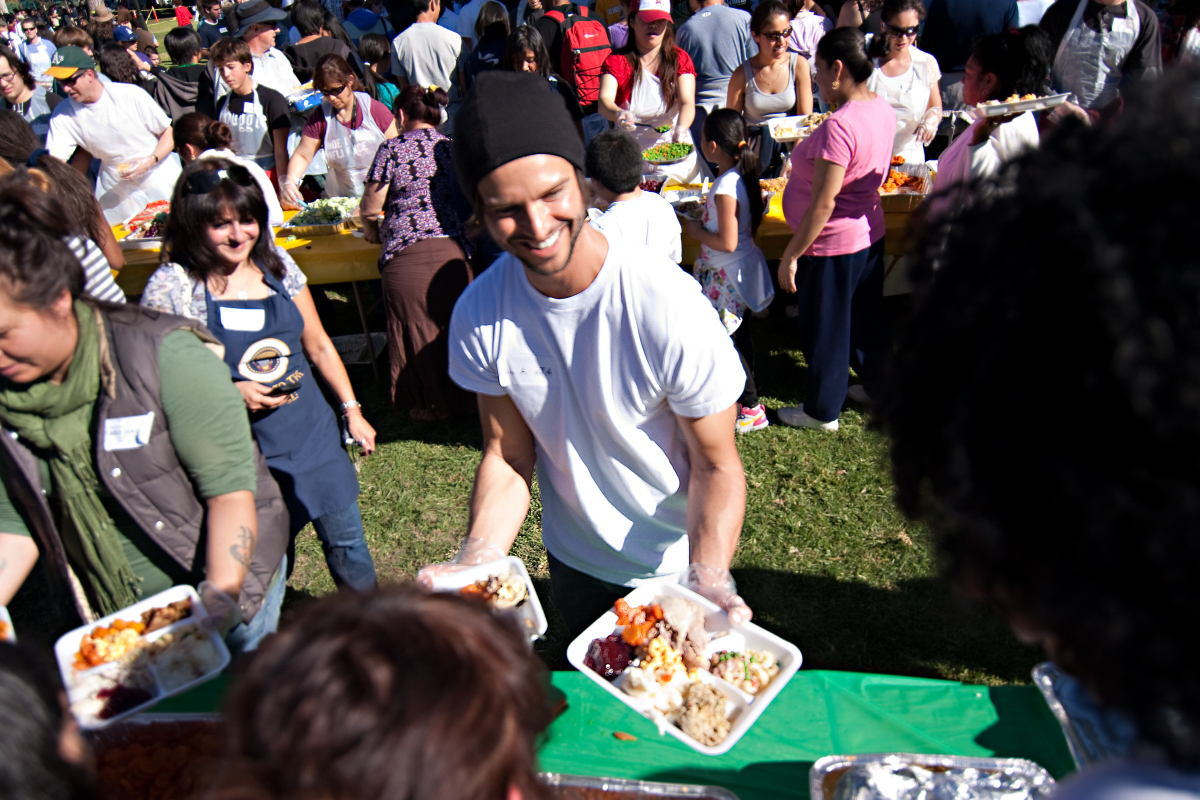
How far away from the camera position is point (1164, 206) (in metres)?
0.56

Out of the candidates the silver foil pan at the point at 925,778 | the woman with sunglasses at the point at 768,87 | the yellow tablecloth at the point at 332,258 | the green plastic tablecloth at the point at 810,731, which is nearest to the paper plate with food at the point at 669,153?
the woman with sunglasses at the point at 768,87

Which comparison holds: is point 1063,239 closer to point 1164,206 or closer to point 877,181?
point 1164,206

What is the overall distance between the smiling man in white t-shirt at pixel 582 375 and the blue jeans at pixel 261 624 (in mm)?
663

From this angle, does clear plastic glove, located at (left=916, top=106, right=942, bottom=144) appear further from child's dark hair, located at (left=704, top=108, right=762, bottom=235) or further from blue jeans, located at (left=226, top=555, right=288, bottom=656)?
blue jeans, located at (left=226, top=555, right=288, bottom=656)

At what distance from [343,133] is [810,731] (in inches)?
196

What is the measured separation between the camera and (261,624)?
2084 mm

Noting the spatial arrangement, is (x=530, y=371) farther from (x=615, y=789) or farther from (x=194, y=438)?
(x=615, y=789)

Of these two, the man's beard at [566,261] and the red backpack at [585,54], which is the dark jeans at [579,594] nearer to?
the man's beard at [566,261]

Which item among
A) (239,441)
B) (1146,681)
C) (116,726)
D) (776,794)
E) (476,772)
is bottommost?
(776,794)

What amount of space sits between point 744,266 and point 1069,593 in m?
3.69

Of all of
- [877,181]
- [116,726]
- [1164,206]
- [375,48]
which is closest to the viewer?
[1164,206]

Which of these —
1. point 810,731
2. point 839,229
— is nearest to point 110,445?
point 810,731

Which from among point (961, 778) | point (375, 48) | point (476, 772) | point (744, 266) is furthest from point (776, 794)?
point (375, 48)

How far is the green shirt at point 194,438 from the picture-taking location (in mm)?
1713
